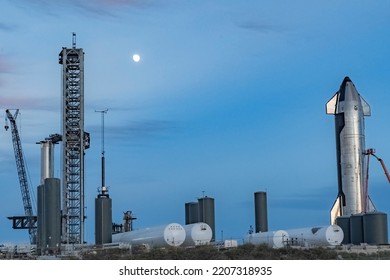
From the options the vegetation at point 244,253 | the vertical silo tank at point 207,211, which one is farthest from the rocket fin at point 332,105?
the vegetation at point 244,253

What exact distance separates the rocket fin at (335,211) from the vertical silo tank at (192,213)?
1267cm

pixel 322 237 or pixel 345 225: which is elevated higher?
pixel 345 225

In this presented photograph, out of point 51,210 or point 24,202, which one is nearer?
point 51,210

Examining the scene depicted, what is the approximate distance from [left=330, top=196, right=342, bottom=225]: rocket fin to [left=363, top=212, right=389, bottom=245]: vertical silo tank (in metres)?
8.23

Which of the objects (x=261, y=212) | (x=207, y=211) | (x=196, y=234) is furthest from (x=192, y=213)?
(x=261, y=212)

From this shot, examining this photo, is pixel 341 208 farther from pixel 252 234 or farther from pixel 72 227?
pixel 72 227

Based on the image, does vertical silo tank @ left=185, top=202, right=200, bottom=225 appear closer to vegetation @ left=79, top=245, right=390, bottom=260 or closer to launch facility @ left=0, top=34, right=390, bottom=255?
launch facility @ left=0, top=34, right=390, bottom=255

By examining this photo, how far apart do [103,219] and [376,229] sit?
64.0ft

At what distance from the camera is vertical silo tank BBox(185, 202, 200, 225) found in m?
51.3

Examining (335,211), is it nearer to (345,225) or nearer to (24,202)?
(345,225)

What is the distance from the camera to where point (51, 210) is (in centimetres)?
3862

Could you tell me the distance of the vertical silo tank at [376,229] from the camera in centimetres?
4725

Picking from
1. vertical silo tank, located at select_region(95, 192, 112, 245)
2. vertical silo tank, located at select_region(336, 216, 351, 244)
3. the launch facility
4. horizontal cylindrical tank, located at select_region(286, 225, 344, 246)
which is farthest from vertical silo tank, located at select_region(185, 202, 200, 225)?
A: vertical silo tank, located at select_region(336, 216, 351, 244)
